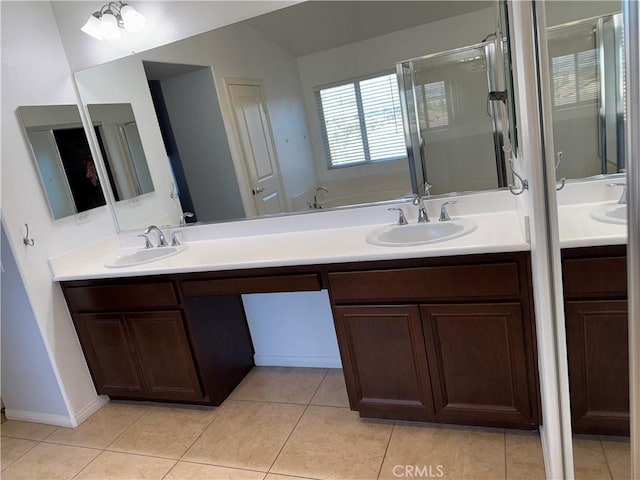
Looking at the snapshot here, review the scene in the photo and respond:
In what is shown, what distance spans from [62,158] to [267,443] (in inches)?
75.3

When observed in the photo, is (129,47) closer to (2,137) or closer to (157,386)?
(2,137)

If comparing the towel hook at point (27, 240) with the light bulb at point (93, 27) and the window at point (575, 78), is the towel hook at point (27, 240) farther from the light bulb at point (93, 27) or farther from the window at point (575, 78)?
the window at point (575, 78)

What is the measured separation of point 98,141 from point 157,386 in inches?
58.9

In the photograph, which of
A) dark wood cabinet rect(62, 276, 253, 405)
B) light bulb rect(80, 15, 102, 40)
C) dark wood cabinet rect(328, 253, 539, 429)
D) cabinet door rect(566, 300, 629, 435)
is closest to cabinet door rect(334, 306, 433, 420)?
dark wood cabinet rect(328, 253, 539, 429)

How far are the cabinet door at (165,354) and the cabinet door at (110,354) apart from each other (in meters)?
0.07

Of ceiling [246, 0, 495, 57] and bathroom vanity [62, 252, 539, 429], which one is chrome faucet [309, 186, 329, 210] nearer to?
bathroom vanity [62, 252, 539, 429]

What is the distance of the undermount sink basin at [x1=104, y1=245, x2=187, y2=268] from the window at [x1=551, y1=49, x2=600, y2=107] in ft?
6.36

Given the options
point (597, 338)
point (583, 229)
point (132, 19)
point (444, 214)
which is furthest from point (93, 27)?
point (597, 338)

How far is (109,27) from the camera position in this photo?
2355 millimetres

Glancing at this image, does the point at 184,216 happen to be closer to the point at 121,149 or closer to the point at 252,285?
the point at 121,149

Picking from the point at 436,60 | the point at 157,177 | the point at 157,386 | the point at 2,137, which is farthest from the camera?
the point at 157,177

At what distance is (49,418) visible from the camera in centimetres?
250

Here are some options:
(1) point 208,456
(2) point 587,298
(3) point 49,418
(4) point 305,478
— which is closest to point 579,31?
(2) point 587,298

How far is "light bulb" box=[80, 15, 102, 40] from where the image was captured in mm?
2340
